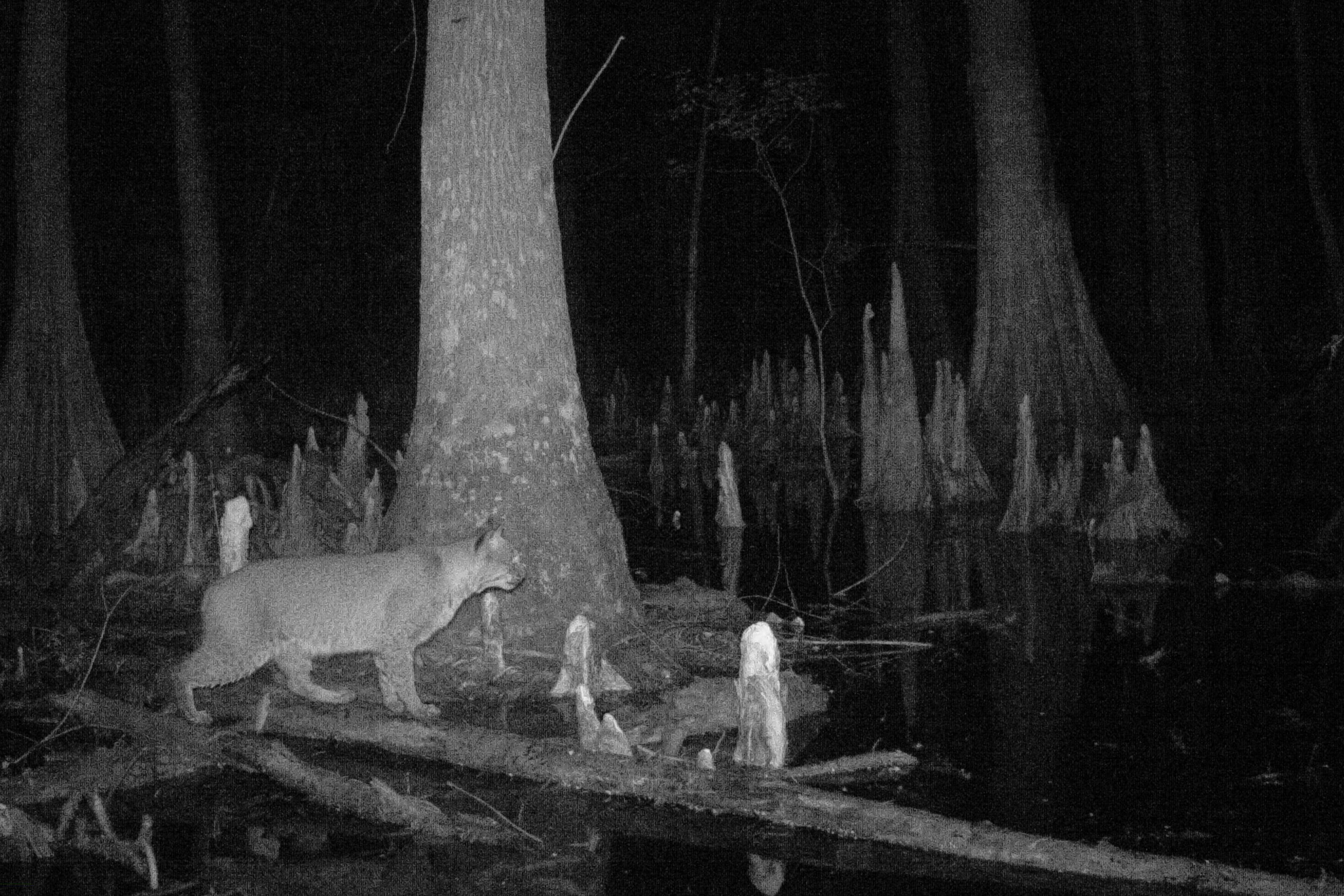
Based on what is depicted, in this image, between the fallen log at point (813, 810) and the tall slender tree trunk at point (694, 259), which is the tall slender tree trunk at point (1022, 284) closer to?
the fallen log at point (813, 810)

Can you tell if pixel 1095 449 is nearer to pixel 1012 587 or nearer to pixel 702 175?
pixel 1012 587

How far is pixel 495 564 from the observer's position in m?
6.64

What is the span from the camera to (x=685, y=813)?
503cm

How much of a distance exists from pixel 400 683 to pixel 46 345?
30.0ft

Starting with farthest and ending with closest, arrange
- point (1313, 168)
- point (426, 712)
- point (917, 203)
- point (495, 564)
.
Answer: point (1313, 168) < point (917, 203) < point (495, 564) < point (426, 712)

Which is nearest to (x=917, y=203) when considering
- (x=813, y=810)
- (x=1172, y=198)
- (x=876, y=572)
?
(x=1172, y=198)

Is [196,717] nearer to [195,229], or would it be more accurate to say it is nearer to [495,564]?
[495,564]

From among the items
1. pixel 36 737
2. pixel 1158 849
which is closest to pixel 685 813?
pixel 1158 849

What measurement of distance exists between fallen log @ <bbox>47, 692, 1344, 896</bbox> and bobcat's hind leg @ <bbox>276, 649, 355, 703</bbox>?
335mm

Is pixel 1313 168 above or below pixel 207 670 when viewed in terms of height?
above

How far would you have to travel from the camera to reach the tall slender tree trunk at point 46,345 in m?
13.0

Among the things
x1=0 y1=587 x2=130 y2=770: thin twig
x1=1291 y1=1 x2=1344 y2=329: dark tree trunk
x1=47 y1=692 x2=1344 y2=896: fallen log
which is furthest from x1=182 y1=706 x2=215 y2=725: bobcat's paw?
x1=1291 y1=1 x2=1344 y2=329: dark tree trunk

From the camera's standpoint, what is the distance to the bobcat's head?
6582 millimetres

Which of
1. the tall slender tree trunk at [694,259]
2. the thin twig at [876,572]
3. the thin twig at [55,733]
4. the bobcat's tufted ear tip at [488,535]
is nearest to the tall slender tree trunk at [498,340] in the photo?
the bobcat's tufted ear tip at [488,535]
